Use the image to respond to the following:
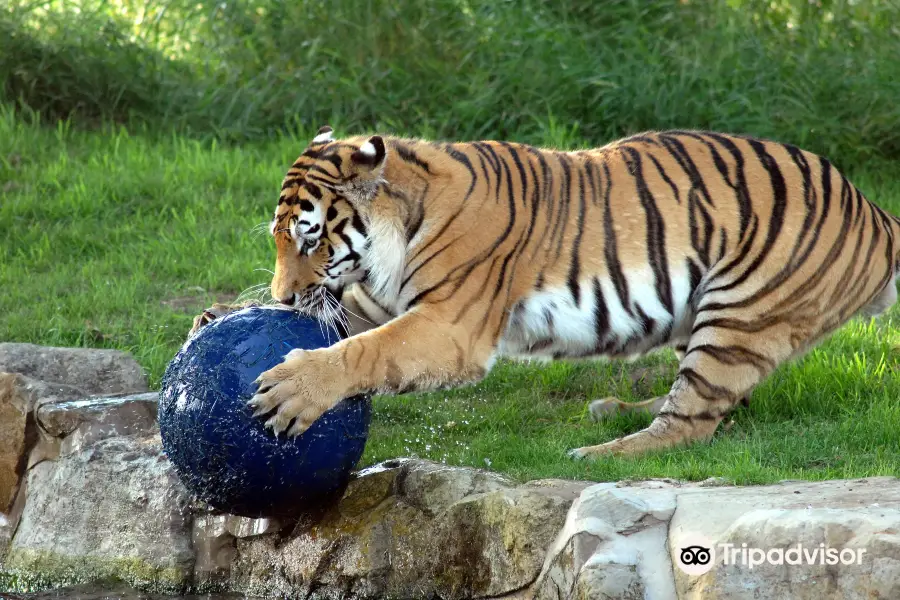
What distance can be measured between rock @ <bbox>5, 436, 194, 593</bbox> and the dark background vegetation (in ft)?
13.6

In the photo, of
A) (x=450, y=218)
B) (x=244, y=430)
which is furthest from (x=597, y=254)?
(x=244, y=430)

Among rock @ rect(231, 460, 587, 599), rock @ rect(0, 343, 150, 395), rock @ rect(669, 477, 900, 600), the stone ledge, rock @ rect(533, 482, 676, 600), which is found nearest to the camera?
rock @ rect(669, 477, 900, 600)

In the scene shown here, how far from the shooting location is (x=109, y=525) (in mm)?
4500

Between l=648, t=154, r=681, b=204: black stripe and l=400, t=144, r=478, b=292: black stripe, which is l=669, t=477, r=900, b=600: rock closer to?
l=400, t=144, r=478, b=292: black stripe

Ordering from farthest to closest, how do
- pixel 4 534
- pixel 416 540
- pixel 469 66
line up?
pixel 469 66 < pixel 4 534 < pixel 416 540

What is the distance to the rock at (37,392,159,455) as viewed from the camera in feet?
15.4

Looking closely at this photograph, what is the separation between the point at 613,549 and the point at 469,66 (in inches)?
230

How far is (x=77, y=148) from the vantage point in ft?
27.4

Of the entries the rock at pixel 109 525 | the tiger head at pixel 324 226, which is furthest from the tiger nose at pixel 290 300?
the rock at pixel 109 525

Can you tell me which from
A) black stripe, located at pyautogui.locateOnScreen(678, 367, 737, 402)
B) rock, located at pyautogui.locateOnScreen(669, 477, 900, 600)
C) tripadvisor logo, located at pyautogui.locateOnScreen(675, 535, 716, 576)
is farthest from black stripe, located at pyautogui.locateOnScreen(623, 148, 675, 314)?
tripadvisor logo, located at pyautogui.locateOnScreen(675, 535, 716, 576)

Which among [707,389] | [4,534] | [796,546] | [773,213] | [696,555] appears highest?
[773,213]

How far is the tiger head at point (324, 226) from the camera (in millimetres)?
4426

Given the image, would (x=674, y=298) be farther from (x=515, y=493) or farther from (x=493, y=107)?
(x=493, y=107)

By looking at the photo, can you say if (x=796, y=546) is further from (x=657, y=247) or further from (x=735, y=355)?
(x=657, y=247)
